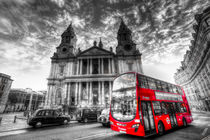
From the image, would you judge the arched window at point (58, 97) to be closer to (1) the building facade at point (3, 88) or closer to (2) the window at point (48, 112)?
(2) the window at point (48, 112)

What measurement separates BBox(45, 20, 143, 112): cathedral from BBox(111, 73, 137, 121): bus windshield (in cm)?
2165

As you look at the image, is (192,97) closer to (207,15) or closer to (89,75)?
(207,15)

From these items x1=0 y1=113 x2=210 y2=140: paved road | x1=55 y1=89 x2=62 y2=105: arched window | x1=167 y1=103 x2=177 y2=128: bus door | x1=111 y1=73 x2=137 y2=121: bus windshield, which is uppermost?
x1=55 y1=89 x2=62 y2=105: arched window

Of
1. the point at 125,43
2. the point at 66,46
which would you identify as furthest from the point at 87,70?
the point at 125,43

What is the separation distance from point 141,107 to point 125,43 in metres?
35.4

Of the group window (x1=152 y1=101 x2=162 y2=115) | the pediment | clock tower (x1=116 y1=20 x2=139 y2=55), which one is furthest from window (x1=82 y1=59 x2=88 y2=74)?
window (x1=152 y1=101 x2=162 y2=115)

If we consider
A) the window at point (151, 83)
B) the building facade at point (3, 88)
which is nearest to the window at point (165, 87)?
the window at point (151, 83)

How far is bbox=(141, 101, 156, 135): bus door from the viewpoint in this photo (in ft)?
19.7

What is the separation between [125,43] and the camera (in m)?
39.1

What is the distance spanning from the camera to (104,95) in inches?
1202

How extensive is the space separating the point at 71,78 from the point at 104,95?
10917 millimetres

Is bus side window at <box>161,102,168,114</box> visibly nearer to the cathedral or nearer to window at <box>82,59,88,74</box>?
the cathedral

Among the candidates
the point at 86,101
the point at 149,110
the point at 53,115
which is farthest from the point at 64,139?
the point at 86,101

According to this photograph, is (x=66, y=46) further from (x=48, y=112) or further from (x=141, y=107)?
(x=141, y=107)
